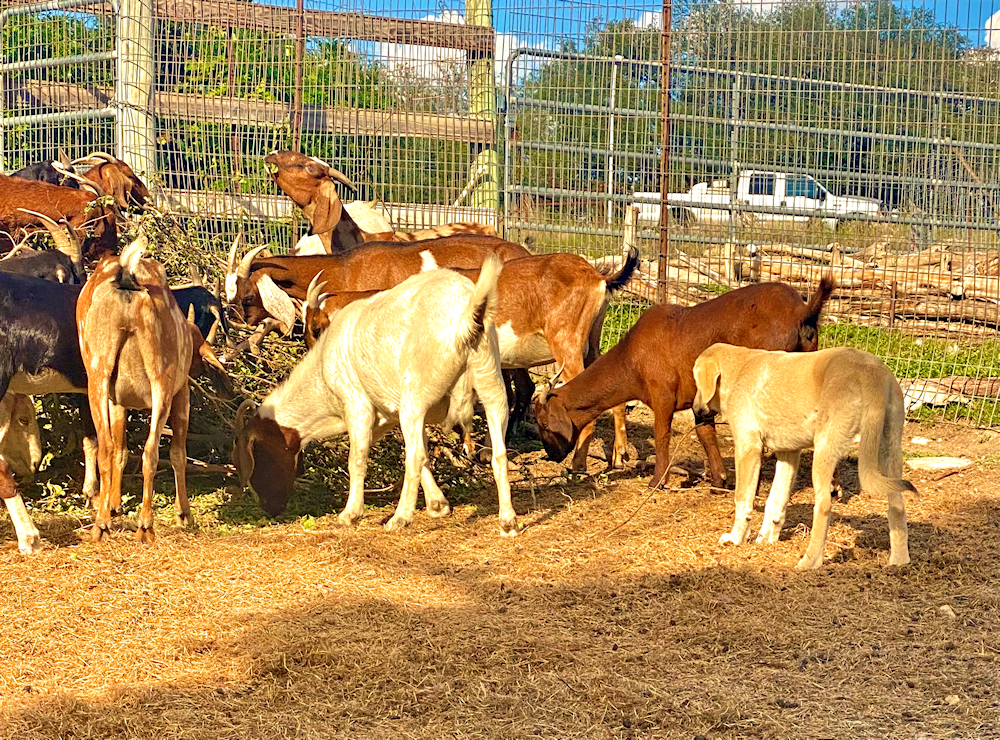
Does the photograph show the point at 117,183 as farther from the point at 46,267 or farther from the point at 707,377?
the point at 707,377

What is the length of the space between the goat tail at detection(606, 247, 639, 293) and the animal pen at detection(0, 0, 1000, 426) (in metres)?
2.33

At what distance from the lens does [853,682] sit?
5152 mm

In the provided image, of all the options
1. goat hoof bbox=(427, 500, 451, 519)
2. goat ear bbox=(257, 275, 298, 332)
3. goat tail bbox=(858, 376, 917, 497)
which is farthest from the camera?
goat ear bbox=(257, 275, 298, 332)

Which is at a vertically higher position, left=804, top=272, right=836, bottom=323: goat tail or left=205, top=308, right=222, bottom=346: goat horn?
left=804, top=272, right=836, bottom=323: goat tail

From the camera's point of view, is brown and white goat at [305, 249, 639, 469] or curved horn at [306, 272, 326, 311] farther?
brown and white goat at [305, 249, 639, 469]

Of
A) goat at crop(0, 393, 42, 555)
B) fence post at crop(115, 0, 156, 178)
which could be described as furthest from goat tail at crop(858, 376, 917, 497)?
fence post at crop(115, 0, 156, 178)

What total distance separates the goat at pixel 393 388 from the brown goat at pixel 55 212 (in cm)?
258

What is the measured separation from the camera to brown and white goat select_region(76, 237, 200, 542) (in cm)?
660

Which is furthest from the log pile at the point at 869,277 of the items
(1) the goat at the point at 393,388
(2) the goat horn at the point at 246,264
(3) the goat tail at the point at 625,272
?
(1) the goat at the point at 393,388

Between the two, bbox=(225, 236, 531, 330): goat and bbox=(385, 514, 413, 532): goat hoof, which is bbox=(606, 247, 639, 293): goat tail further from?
bbox=(385, 514, 413, 532): goat hoof

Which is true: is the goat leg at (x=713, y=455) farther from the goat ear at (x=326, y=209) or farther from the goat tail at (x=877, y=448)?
the goat ear at (x=326, y=209)

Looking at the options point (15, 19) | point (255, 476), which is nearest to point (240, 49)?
point (15, 19)

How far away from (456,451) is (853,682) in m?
4.13

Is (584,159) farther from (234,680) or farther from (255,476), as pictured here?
(234,680)
